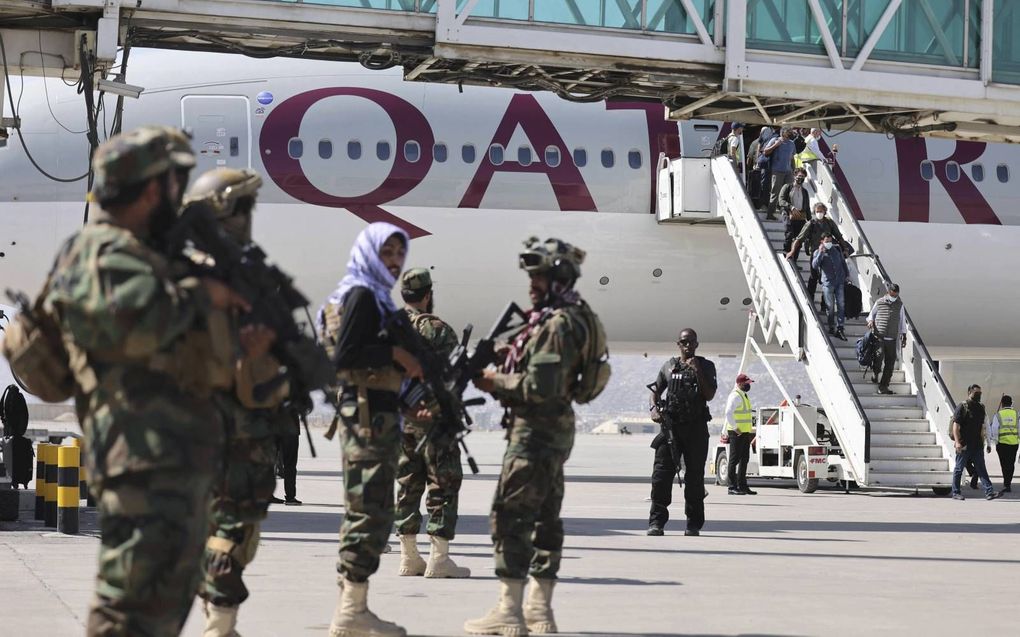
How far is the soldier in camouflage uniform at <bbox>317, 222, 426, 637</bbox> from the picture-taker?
739 centimetres

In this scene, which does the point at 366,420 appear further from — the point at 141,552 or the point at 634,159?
the point at 634,159

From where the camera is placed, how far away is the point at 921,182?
77.3ft

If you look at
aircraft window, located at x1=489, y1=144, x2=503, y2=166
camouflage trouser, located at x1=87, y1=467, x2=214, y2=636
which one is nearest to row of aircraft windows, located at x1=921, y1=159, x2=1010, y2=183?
aircraft window, located at x1=489, y1=144, x2=503, y2=166

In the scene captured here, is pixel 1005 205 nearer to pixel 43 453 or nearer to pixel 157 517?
pixel 43 453

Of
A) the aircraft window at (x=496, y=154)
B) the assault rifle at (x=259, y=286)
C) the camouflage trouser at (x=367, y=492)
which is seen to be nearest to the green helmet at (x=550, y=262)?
the camouflage trouser at (x=367, y=492)

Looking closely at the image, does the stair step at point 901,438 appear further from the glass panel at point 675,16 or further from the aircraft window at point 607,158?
the glass panel at point 675,16

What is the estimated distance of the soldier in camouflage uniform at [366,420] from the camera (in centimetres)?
739

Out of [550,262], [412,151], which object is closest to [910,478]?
[412,151]

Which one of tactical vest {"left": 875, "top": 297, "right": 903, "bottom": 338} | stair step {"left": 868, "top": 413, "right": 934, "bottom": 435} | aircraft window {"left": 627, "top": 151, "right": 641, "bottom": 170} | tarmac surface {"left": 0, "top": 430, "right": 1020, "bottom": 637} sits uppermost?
aircraft window {"left": 627, "top": 151, "right": 641, "bottom": 170}

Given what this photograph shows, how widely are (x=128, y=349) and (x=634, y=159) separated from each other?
705 inches

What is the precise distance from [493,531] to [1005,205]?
1867 centimetres

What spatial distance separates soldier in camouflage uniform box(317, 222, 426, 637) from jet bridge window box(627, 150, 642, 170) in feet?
48.1

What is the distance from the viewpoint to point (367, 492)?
7.45 metres

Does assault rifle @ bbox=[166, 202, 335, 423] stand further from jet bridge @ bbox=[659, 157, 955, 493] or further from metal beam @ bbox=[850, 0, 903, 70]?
jet bridge @ bbox=[659, 157, 955, 493]
